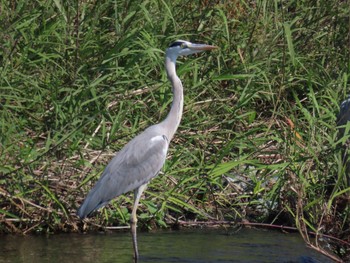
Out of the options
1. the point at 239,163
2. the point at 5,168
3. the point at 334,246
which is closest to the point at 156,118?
the point at 239,163

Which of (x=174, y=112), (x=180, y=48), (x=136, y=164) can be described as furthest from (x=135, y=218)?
(x=180, y=48)

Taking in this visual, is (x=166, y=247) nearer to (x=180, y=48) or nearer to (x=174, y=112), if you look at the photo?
(x=174, y=112)

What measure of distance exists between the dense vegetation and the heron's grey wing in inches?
15.5

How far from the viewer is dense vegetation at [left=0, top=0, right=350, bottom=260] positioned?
794 centimetres

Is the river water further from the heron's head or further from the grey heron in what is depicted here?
the heron's head

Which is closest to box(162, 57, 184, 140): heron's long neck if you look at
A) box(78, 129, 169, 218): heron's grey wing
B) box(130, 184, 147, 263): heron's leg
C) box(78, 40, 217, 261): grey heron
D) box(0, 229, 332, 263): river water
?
box(78, 40, 217, 261): grey heron

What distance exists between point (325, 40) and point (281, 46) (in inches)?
21.0

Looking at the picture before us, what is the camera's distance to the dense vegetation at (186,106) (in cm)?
794

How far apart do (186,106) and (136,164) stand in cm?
145

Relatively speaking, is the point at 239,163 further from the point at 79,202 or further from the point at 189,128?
the point at 79,202

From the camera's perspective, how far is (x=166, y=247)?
24.7ft

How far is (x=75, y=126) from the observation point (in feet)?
27.8

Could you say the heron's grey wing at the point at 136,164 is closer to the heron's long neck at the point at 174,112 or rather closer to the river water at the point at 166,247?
the heron's long neck at the point at 174,112

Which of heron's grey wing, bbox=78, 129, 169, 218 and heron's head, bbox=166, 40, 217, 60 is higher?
heron's head, bbox=166, 40, 217, 60
